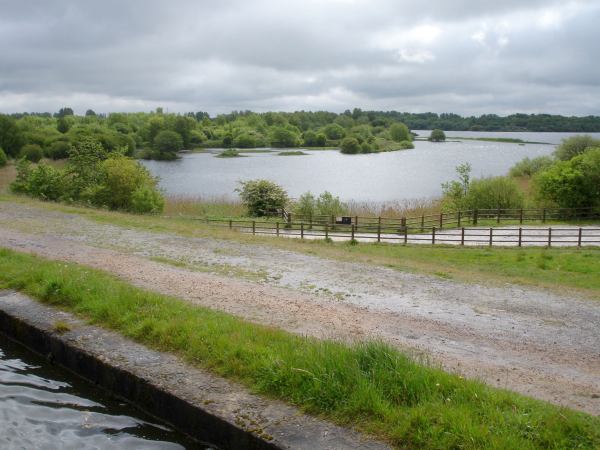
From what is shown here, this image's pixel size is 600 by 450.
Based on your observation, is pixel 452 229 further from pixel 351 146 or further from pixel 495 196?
pixel 351 146

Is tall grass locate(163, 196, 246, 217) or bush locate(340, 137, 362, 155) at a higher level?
bush locate(340, 137, 362, 155)

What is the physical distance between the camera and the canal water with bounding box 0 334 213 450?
595 centimetres

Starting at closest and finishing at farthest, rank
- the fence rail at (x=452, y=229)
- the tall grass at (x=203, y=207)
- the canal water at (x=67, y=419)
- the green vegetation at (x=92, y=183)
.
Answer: the canal water at (x=67, y=419) → the fence rail at (x=452, y=229) → the green vegetation at (x=92, y=183) → the tall grass at (x=203, y=207)

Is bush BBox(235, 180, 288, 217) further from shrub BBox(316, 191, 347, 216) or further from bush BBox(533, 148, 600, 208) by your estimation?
bush BBox(533, 148, 600, 208)

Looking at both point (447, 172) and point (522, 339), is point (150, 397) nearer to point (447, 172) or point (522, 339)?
point (522, 339)

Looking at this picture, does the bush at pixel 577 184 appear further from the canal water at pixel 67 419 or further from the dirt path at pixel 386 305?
the canal water at pixel 67 419

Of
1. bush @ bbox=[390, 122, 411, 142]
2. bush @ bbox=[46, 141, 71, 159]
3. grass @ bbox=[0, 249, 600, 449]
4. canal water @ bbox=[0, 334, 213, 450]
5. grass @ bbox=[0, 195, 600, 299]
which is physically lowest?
grass @ bbox=[0, 195, 600, 299]

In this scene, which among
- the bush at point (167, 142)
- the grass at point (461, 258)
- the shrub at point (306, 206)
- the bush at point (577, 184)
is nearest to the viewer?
the grass at point (461, 258)

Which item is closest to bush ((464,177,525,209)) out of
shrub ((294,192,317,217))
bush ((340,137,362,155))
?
shrub ((294,192,317,217))

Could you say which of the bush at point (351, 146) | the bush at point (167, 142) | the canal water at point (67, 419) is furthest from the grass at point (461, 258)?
the bush at point (351, 146)

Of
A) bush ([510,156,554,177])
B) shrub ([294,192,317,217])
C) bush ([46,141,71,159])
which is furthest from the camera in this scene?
bush ([46,141,71,159])

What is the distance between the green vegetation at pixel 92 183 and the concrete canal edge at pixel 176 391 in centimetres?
2847

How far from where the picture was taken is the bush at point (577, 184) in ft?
130

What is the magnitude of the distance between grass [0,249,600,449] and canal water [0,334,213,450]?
94 centimetres
